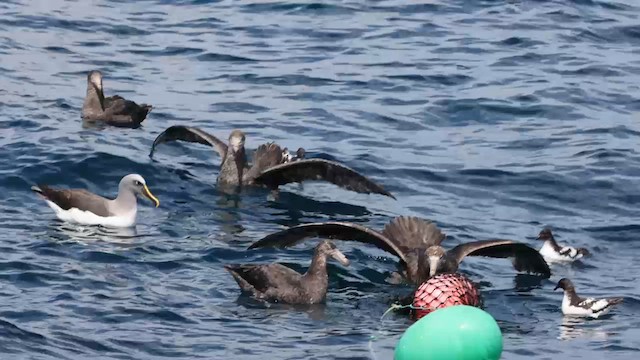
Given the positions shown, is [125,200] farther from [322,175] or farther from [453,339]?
[453,339]

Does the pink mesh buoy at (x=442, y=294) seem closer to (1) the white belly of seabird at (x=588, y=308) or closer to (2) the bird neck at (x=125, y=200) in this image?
(1) the white belly of seabird at (x=588, y=308)

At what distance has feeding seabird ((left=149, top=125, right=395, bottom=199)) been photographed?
17344mm

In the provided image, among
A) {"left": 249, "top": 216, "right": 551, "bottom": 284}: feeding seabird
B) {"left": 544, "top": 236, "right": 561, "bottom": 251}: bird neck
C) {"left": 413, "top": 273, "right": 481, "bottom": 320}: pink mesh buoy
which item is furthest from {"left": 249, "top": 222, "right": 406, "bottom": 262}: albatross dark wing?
{"left": 544, "top": 236, "right": 561, "bottom": 251}: bird neck

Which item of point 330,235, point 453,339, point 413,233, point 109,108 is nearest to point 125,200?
point 330,235

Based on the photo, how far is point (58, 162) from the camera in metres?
18.6

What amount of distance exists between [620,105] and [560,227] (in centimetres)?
565

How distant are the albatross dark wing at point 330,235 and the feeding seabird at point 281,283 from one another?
2.58 ft

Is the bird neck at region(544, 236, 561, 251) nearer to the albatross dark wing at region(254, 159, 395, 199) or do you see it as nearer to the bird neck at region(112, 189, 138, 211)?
the albatross dark wing at region(254, 159, 395, 199)

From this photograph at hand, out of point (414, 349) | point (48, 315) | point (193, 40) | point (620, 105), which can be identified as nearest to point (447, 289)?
point (48, 315)

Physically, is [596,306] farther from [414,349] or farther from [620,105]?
[620,105]

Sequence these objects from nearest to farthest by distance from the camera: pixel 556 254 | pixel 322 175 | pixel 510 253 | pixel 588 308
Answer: pixel 588 308, pixel 510 253, pixel 556 254, pixel 322 175

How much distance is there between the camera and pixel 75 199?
649 inches

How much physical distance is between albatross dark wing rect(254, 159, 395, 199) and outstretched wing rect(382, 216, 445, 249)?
1.14m

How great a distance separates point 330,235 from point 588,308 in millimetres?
2791
